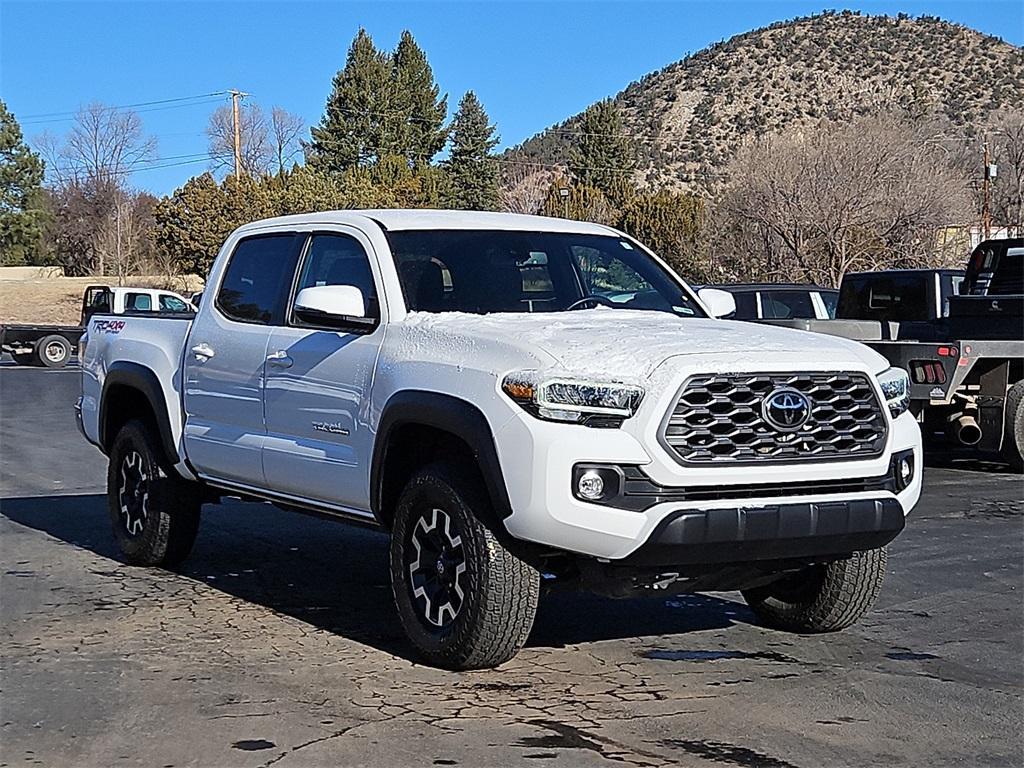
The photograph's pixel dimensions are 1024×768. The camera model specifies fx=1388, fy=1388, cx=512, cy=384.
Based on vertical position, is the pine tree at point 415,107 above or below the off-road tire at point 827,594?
above

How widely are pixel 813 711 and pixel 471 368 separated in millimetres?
1929

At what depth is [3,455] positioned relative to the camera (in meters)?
15.1

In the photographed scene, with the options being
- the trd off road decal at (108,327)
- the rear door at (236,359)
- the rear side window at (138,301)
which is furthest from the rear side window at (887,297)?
the rear side window at (138,301)

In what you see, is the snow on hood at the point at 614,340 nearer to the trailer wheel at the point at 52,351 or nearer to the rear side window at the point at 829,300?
the rear side window at the point at 829,300

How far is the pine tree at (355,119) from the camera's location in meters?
A: 71.8

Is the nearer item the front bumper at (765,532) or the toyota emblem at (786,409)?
the front bumper at (765,532)

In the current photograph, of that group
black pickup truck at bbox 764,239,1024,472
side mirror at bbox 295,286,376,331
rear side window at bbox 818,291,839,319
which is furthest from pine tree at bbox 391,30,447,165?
side mirror at bbox 295,286,376,331

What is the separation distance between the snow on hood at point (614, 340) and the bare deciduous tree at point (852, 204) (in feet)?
115

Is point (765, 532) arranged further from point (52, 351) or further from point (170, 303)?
point (52, 351)

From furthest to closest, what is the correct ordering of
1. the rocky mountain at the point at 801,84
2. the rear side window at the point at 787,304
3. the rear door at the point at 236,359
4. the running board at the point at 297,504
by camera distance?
1. the rocky mountain at the point at 801,84
2. the rear side window at the point at 787,304
3. the rear door at the point at 236,359
4. the running board at the point at 297,504

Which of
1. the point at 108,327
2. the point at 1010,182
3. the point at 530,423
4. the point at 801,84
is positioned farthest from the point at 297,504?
the point at 801,84

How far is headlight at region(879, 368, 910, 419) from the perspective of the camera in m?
6.00

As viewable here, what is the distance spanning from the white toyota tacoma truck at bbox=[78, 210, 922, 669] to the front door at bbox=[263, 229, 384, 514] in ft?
0.05

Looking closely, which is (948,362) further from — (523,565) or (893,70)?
(893,70)
